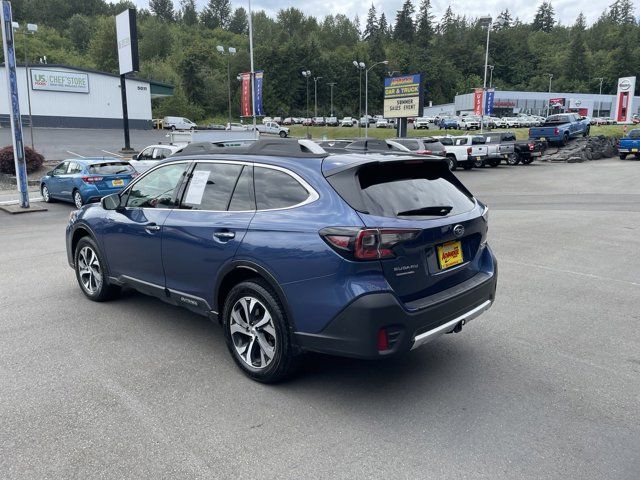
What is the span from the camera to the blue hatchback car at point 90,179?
13945 mm

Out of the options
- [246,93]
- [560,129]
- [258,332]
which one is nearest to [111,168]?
[258,332]

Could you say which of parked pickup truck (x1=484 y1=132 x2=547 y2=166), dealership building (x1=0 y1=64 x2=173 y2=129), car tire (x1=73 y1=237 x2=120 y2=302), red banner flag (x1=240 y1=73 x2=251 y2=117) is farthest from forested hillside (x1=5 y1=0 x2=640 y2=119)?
car tire (x1=73 y1=237 x2=120 y2=302)

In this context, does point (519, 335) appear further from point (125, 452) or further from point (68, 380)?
point (68, 380)

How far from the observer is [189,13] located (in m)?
158

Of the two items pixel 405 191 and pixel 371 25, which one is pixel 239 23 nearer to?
pixel 371 25

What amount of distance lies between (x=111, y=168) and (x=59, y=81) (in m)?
42.2

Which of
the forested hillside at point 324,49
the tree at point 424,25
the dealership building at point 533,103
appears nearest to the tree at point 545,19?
the forested hillside at point 324,49

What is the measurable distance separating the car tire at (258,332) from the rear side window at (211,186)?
755 millimetres

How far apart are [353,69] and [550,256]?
12156 centimetres

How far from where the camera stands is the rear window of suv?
11.2 ft

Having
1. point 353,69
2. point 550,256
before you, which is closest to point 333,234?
point 550,256

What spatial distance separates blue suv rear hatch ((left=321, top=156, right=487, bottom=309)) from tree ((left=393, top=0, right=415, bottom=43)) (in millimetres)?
169860

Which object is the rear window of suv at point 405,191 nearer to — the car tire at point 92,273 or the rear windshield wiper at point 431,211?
the rear windshield wiper at point 431,211

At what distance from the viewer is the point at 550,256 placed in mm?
8086
